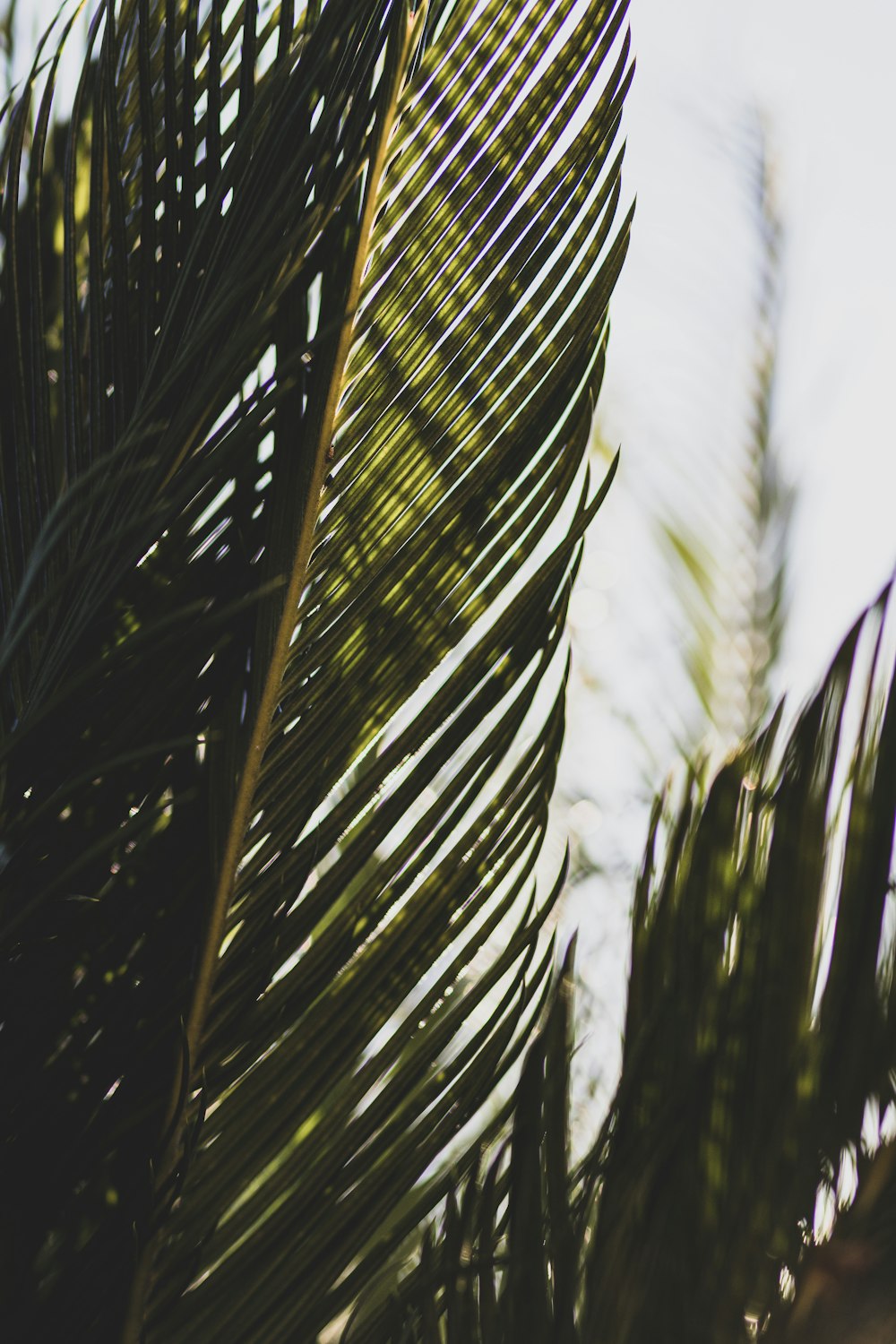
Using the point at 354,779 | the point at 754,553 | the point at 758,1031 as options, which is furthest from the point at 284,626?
the point at 754,553

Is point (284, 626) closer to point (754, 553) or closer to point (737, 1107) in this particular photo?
point (737, 1107)

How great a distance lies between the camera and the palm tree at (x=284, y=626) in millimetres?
680

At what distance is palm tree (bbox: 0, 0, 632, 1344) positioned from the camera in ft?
2.23

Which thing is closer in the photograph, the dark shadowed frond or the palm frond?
the dark shadowed frond

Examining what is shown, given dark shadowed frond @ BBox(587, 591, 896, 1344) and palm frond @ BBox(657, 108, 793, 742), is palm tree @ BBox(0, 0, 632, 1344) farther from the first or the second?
palm frond @ BBox(657, 108, 793, 742)

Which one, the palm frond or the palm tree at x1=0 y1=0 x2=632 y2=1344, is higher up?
the palm frond

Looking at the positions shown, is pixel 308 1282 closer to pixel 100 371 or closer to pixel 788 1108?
pixel 788 1108

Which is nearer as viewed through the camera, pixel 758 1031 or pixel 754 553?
pixel 758 1031

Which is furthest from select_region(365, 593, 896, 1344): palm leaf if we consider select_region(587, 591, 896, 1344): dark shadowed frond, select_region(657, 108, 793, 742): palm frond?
select_region(657, 108, 793, 742): palm frond

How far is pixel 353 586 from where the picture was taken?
0.75 m

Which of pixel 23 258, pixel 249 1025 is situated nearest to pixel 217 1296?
pixel 249 1025

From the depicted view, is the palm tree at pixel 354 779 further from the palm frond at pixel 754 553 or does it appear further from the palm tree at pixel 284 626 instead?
the palm frond at pixel 754 553

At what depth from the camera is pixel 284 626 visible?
706mm

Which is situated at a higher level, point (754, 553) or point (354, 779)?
point (754, 553)
